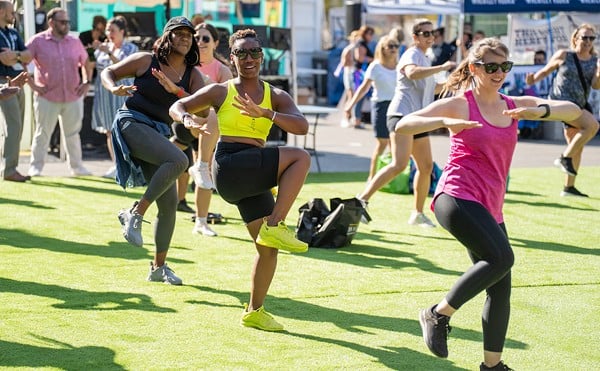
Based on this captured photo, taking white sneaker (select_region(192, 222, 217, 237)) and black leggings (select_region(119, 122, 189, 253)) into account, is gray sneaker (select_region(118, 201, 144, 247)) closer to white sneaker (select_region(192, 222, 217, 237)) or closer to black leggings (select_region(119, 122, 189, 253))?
black leggings (select_region(119, 122, 189, 253))

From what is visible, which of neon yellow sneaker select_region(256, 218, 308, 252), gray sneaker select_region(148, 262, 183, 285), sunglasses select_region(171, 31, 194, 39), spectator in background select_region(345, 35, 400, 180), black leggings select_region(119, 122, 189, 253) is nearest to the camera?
neon yellow sneaker select_region(256, 218, 308, 252)

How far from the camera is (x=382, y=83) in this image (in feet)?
38.8

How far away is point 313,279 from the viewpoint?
8.08 meters

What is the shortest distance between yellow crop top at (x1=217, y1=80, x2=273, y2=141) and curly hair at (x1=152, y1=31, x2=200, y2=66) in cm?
130

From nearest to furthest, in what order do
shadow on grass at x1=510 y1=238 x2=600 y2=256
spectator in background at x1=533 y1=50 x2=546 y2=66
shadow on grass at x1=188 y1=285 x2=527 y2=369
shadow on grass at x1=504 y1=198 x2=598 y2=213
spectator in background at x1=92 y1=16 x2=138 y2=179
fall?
shadow on grass at x1=188 y1=285 x2=527 y2=369 → shadow on grass at x1=510 y1=238 x2=600 y2=256 → shadow on grass at x1=504 y1=198 x2=598 y2=213 → spectator in background at x1=92 y1=16 x2=138 y2=179 → spectator in background at x1=533 y1=50 x2=546 y2=66

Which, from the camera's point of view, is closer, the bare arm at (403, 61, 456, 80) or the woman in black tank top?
the woman in black tank top

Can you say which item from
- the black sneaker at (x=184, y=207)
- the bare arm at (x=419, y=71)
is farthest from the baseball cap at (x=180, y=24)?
the black sneaker at (x=184, y=207)

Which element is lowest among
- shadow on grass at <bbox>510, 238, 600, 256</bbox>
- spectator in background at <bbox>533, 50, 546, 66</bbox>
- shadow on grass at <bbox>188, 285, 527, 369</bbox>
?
shadow on grass at <bbox>510, 238, 600, 256</bbox>

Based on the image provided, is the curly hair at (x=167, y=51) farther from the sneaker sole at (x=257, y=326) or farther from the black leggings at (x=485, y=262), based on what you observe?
the black leggings at (x=485, y=262)

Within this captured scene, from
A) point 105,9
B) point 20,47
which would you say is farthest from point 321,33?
point 20,47

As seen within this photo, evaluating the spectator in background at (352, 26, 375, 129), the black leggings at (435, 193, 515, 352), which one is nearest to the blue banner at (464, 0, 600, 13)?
the spectator in background at (352, 26, 375, 129)

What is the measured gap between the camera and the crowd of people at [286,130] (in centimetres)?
548

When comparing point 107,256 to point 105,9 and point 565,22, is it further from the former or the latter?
point 565,22

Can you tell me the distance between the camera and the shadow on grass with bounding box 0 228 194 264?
29.3 feet
